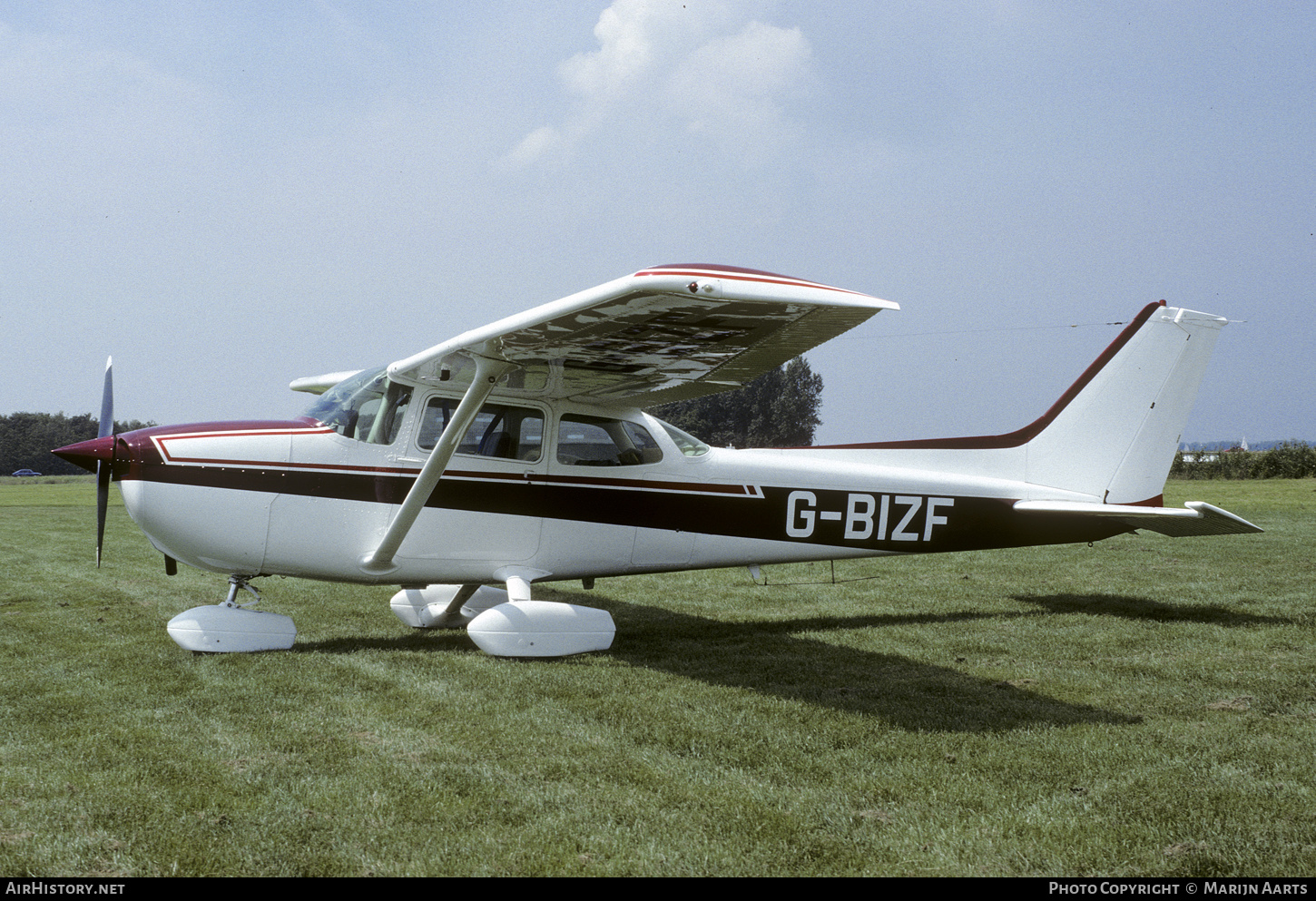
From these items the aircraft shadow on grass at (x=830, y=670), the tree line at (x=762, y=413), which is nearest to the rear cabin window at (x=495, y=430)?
the aircraft shadow on grass at (x=830, y=670)

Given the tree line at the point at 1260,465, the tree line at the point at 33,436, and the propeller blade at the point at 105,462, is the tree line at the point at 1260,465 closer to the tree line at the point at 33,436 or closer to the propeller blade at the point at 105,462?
the propeller blade at the point at 105,462

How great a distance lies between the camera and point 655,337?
560cm

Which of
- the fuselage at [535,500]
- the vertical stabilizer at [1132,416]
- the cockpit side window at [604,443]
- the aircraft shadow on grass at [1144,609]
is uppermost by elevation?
the vertical stabilizer at [1132,416]

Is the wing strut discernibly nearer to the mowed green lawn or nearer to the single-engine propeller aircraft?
the single-engine propeller aircraft

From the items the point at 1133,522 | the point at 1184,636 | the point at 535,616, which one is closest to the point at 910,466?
the point at 1133,522

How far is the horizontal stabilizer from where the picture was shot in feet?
23.1

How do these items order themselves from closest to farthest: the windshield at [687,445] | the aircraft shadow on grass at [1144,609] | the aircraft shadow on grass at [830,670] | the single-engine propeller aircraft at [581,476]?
1. the aircraft shadow on grass at [830,670]
2. the single-engine propeller aircraft at [581,476]
3. the windshield at [687,445]
4. the aircraft shadow on grass at [1144,609]

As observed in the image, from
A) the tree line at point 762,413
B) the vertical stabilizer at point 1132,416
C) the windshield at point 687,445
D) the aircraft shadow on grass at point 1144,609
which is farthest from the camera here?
the tree line at point 762,413

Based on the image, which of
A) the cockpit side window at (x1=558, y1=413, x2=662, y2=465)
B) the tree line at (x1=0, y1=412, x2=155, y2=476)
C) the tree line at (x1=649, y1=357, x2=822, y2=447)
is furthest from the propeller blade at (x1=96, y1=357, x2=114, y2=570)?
the tree line at (x1=0, y1=412, x2=155, y2=476)

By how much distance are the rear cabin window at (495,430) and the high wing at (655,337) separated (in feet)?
0.66

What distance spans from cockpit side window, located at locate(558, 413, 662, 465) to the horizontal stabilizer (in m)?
3.51

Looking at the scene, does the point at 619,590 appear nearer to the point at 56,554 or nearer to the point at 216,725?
the point at 216,725

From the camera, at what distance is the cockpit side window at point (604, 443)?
23.5 feet

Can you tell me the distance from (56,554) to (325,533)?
9864 millimetres
